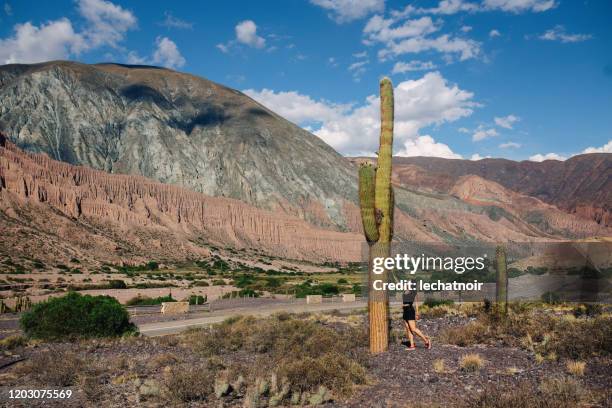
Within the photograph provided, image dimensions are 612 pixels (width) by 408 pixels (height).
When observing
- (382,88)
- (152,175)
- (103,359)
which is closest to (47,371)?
(103,359)

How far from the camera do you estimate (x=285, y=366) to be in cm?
1027

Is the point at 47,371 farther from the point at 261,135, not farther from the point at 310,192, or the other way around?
the point at 261,135

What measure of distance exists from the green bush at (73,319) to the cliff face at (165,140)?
102057mm

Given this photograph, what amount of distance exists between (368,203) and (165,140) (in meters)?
117

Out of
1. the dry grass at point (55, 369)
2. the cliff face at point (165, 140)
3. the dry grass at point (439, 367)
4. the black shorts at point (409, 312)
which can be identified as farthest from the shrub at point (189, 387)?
the cliff face at point (165, 140)

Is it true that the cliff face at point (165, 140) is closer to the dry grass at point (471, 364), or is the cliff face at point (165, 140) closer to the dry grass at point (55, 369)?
the dry grass at point (55, 369)

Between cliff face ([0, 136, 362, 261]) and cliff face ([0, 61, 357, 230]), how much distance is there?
30.1 ft

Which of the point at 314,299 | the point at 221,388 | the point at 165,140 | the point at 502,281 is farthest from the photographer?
the point at 165,140

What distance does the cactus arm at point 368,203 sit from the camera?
43.1 ft

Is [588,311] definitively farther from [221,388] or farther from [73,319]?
[73,319]

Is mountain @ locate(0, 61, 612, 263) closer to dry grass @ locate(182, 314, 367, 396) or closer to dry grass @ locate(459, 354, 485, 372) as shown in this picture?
dry grass @ locate(182, 314, 367, 396)

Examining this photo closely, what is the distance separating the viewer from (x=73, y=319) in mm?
17531

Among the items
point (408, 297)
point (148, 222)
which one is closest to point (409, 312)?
point (408, 297)

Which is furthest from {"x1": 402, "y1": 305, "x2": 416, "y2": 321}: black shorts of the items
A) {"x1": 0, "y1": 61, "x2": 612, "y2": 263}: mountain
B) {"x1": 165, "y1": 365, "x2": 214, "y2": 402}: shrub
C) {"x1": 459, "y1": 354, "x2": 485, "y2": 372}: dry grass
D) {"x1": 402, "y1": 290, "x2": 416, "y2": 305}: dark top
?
→ {"x1": 0, "y1": 61, "x2": 612, "y2": 263}: mountain
